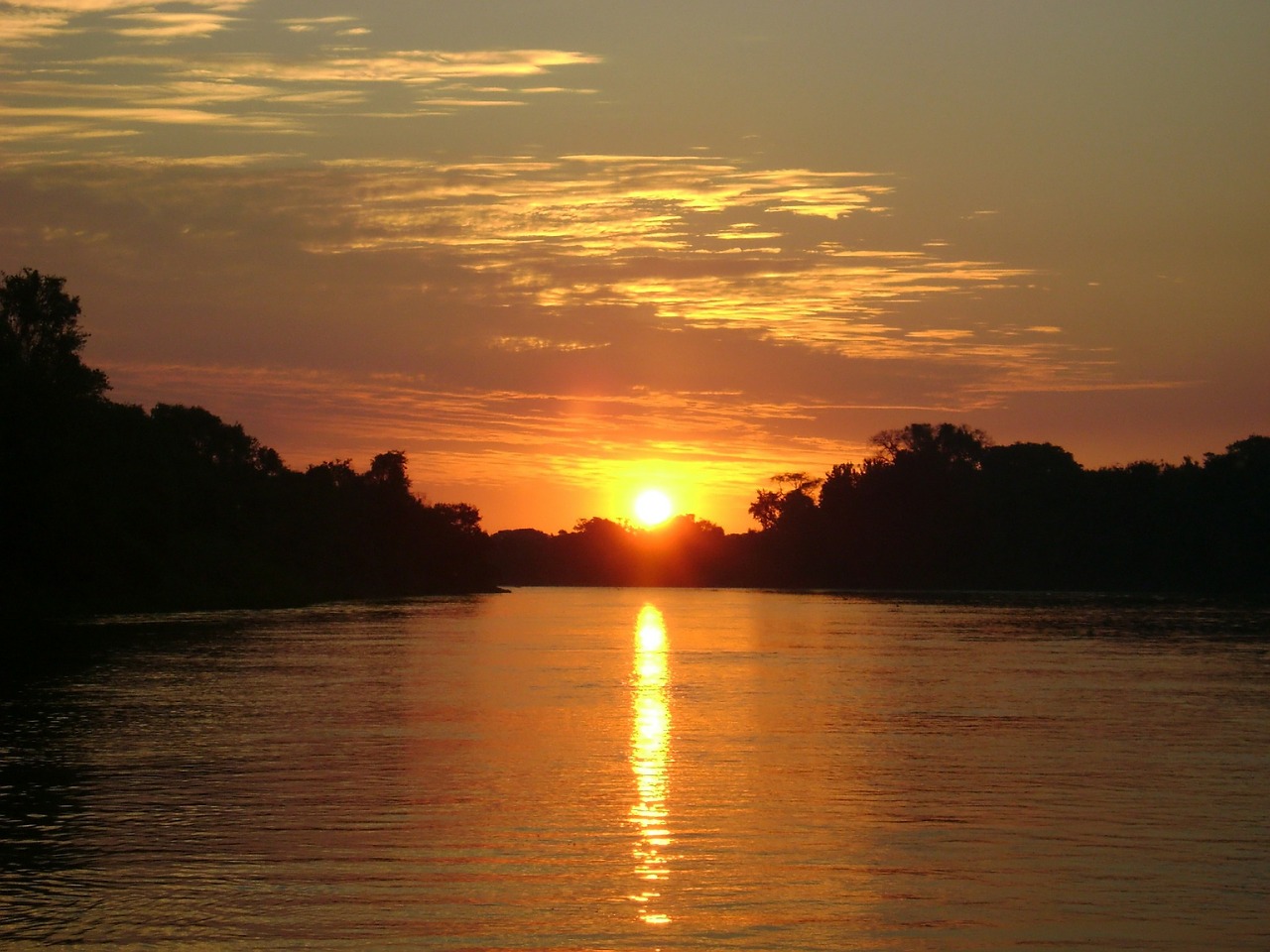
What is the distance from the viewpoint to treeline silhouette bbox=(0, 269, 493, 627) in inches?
2808

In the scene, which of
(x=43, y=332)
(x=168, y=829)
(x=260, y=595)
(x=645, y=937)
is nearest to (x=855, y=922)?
(x=645, y=937)

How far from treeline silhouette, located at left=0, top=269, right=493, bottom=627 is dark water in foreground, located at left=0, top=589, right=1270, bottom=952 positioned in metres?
33.8

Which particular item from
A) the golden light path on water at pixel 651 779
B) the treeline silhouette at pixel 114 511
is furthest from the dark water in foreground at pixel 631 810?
the treeline silhouette at pixel 114 511

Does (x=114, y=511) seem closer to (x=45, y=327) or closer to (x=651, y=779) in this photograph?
(x=45, y=327)

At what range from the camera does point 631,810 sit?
1927 cm

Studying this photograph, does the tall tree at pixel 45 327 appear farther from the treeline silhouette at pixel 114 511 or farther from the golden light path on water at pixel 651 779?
the golden light path on water at pixel 651 779

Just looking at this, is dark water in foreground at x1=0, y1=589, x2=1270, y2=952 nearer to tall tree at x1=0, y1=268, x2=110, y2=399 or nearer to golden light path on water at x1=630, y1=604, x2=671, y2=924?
golden light path on water at x1=630, y1=604, x2=671, y2=924

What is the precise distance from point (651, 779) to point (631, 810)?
276 cm

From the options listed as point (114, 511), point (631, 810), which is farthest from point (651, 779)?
point (114, 511)

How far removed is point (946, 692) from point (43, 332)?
65317mm

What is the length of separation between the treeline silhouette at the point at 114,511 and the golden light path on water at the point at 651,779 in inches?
1507

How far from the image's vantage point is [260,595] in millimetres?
106250

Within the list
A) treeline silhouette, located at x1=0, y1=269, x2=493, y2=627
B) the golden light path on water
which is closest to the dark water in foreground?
the golden light path on water

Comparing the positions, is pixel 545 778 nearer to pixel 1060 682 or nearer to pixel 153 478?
pixel 1060 682
